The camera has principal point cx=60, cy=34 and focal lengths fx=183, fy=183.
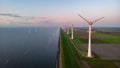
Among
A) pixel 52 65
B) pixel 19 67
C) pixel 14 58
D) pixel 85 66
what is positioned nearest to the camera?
pixel 85 66

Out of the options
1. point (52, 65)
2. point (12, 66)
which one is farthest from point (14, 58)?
point (52, 65)

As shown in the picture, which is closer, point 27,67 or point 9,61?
point 27,67

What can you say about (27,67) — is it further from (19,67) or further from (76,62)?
(76,62)

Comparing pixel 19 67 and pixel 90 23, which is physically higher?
pixel 90 23

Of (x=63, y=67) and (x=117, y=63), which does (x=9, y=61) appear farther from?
(x=117, y=63)

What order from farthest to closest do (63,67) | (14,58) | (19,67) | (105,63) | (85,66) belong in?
1. (14,58)
2. (19,67)
3. (105,63)
4. (85,66)
5. (63,67)

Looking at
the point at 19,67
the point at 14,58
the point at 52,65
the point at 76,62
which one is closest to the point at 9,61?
the point at 14,58

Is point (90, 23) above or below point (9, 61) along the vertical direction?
above

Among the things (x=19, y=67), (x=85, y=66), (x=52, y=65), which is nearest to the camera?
(x=85, y=66)

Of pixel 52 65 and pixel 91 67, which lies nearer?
pixel 91 67
